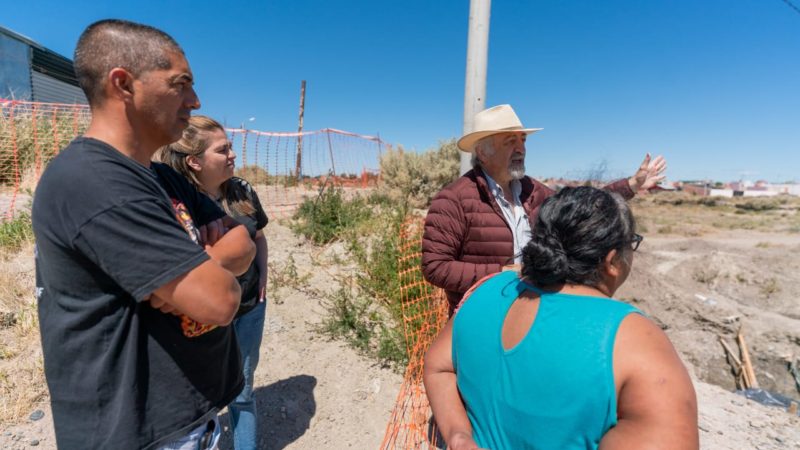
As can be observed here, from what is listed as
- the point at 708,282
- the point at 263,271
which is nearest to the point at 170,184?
the point at 263,271

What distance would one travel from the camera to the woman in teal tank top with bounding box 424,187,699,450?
36.9 inches

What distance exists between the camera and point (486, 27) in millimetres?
3189

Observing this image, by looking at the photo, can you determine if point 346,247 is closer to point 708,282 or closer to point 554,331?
point 554,331

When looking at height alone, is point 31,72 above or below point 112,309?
above

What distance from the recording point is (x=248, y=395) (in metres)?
2.31

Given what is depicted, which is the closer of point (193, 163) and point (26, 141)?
point (193, 163)

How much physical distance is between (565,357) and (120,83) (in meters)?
1.26

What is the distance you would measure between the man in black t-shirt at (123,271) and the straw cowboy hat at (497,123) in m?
1.70

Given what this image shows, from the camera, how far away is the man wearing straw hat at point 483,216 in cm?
231

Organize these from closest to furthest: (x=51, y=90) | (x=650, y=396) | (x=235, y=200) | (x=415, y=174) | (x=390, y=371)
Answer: (x=650, y=396) < (x=235, y=200) < (x=390, y=371) < (x=415, y=174) < (x=51, y=90)

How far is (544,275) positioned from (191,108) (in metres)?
1.08

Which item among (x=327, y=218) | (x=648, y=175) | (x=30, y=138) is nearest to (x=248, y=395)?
(x=648, y=175)

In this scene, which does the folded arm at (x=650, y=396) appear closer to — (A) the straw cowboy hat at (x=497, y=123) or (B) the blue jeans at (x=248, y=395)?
(A) the straw cowboy hat at (x=497, y=123)

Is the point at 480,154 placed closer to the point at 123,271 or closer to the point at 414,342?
the point at 414,342
